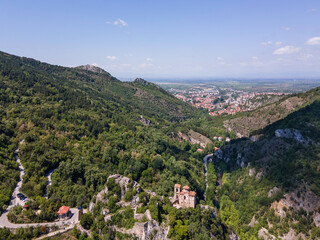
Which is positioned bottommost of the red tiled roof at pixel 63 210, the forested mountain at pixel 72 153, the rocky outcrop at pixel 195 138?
the rocky outcrop at pixel 195 138

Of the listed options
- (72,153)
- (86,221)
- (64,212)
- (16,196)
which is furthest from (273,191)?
(16,196)

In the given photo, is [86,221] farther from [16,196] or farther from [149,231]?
[16,196]

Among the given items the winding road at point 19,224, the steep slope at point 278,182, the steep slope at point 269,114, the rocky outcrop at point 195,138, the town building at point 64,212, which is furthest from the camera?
the rocky outcrop at point 195,138

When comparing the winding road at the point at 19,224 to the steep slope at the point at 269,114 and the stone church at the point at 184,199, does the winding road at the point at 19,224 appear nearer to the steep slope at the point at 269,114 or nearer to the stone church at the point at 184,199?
the stone church at the point at 184,199

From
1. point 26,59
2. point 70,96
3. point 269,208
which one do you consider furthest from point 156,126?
point 26,59

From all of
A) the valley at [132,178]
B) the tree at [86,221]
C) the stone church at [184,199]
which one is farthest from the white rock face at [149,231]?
the stone church at [184,199]
